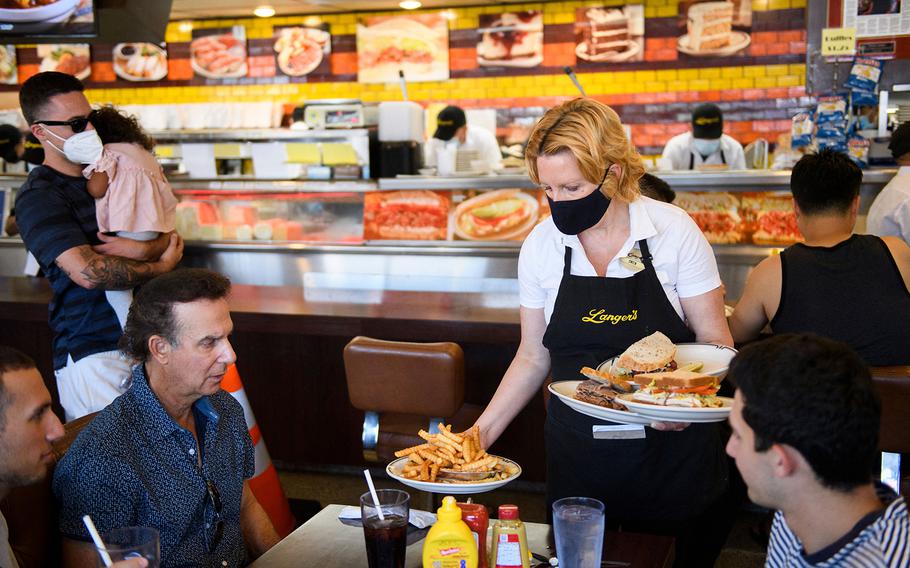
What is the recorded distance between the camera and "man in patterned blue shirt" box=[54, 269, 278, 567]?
203cm

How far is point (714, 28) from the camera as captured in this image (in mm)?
8727

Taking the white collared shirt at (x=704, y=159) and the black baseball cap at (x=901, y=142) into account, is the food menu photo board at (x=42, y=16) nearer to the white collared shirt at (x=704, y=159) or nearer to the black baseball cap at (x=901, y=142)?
the black baseball cap at (x=901, y=142)

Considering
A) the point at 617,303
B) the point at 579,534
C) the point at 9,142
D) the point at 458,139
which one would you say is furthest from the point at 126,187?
the point at 9,142

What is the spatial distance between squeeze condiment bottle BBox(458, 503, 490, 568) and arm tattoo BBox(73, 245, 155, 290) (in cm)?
190

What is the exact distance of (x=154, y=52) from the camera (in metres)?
10.5

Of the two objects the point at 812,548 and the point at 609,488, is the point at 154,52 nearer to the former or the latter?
the point at 609,488

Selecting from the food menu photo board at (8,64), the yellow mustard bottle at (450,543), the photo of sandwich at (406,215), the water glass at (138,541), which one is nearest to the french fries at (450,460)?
the yellow mustard bottle at (450,543)

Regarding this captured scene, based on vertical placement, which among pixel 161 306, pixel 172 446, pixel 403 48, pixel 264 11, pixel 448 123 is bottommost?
pixel 172 446

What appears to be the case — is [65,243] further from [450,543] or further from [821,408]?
[821,408]

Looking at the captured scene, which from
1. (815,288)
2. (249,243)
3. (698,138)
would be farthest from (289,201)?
(815,288)

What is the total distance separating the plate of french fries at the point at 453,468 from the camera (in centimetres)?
204

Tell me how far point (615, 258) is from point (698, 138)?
536cm

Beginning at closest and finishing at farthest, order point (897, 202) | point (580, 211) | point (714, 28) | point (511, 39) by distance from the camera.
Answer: point (580, 211) < point (897, 202) < point (714, 28) < point (511, 39)

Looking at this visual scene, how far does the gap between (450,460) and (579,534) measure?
0.41 metres
